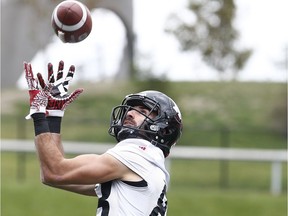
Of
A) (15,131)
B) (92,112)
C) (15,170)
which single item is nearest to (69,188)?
(15,170)

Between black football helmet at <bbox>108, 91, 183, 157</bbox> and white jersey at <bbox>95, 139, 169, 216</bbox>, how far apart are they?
0.05 meters

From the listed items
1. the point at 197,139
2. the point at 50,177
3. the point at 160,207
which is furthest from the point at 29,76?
the point at 197,139

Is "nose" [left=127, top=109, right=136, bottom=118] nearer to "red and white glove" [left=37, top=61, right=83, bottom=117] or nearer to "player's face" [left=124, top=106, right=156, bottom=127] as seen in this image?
"player's face" [left=124, top=106, right=156, bottom=127]

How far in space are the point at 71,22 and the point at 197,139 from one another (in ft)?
51.9

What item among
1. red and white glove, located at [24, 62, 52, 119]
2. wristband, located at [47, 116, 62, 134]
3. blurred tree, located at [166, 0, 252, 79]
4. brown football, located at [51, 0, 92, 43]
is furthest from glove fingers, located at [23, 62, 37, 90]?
blurred tree, located at [166, 0, 252, 79]

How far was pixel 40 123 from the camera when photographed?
197 inches

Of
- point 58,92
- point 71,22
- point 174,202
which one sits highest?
point 71,22

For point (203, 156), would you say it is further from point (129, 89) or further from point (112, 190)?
point (129, 89)

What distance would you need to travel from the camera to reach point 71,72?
5211 millimetres

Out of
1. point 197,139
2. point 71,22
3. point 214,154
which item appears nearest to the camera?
point 71,22

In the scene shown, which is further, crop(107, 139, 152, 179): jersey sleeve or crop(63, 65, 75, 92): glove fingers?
crop(63, 65, 75, 92): glove fingers

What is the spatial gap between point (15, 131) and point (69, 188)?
1652 centimetres

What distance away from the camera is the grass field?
527 inches

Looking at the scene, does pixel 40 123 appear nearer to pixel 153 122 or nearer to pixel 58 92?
pixel 58 92
